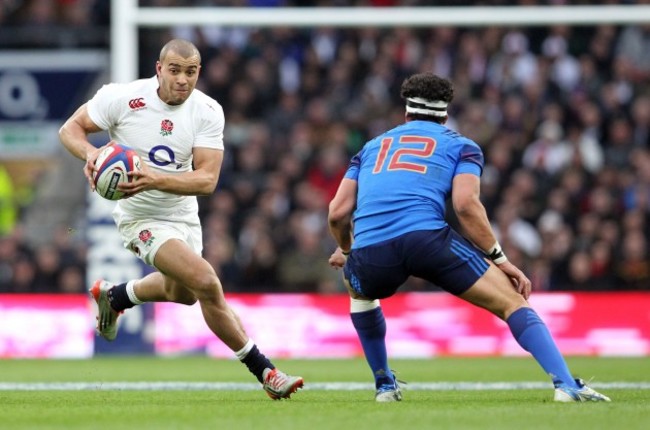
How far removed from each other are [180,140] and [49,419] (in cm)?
236

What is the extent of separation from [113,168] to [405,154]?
1.72 metres

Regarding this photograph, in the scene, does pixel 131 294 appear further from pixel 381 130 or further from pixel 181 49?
pixel 381 130

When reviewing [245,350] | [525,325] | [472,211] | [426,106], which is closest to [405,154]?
[426,106]

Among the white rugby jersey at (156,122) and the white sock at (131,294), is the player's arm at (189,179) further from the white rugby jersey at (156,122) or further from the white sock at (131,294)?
the white sock at (131,294)

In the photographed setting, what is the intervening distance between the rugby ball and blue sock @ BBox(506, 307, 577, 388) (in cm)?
240

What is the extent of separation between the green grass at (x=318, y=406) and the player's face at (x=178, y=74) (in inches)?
76.5

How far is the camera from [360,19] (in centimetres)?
1517

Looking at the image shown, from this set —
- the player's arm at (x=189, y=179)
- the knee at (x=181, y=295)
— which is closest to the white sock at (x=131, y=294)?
the knee at (x=181, y=295)

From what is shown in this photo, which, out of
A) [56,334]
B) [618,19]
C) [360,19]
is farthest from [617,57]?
[56,334]

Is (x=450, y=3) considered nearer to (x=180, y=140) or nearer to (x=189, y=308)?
(x=189, y=308)

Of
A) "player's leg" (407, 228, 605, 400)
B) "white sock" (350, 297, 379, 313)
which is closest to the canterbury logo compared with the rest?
"white sock" (350, 297, 379, 313)

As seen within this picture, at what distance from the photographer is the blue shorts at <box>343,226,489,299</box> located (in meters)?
7.74

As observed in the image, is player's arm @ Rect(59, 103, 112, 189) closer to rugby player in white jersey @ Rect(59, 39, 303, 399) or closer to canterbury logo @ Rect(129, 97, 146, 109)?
rugby player in white jersey @ Rect(59, 39, 303, 399)

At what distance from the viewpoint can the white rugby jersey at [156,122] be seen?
29.1 feet
